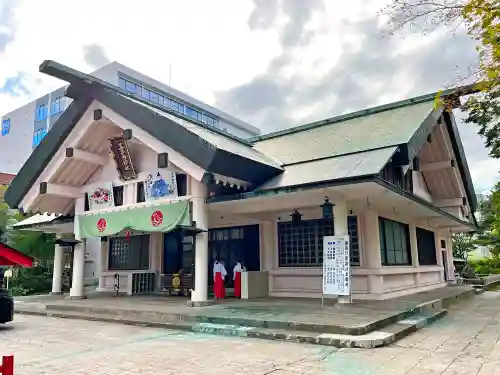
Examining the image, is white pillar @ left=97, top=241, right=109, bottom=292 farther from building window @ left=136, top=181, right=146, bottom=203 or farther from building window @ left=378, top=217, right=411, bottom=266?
building window @ left=378, top=217, right=411, bottom=266

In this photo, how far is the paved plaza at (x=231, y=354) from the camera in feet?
17.1

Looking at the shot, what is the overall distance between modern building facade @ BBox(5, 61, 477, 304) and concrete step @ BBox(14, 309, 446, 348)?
1.84 m

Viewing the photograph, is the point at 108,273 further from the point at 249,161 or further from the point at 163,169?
the point at 249,161

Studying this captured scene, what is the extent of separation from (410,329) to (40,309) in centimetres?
974

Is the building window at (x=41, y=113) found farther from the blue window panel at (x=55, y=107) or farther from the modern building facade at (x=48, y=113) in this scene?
the blue window panel at (x=55, y=107)

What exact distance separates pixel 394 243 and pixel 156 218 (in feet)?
24.0

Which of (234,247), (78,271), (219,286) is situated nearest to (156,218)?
(219,286)

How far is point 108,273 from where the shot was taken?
55.0 feet

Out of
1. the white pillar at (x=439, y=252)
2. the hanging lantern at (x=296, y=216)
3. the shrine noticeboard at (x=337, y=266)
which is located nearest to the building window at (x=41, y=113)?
the hanging lantern at (x=296, y=216)

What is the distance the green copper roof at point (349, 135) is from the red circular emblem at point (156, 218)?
12.1 ft

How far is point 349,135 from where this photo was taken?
12.2m

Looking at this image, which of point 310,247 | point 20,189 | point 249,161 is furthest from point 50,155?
point 310,247

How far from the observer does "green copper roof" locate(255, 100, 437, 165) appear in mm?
10648

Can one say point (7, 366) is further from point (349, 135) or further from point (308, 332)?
point (349, 135)
